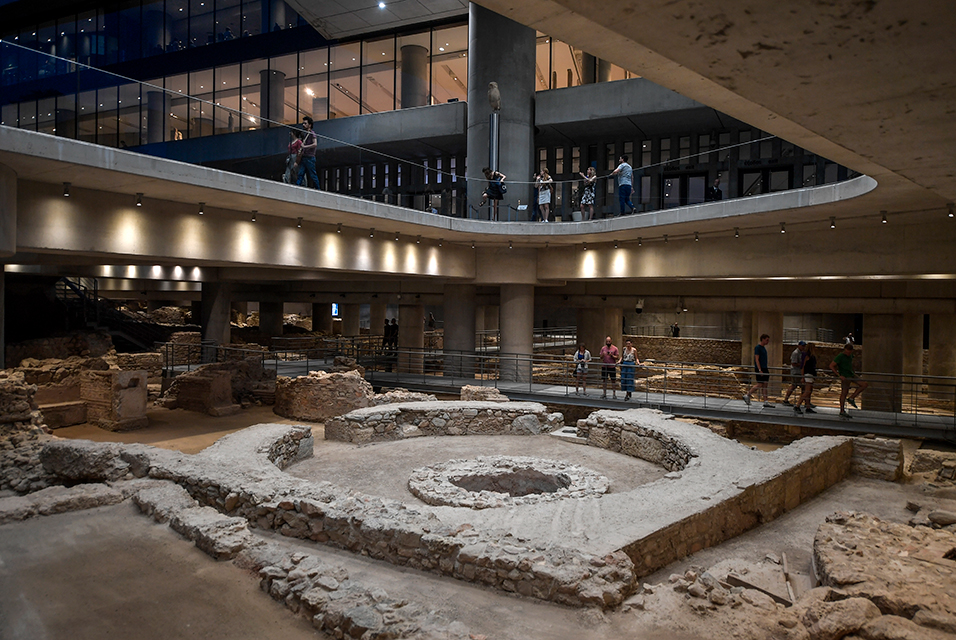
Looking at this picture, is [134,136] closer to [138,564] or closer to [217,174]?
[217,174]

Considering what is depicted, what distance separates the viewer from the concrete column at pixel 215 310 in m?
22.3

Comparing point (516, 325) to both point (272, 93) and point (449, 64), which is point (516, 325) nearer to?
point (449, 64)

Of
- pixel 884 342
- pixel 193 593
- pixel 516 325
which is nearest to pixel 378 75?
pixel 516 325

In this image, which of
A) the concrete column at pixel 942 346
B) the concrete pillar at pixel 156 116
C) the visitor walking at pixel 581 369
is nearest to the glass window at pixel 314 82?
the concrete pillar at pixel 156 116

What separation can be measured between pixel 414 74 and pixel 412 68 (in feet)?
0.77

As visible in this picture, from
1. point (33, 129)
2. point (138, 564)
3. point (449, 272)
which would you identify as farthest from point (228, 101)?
point (138, 564)

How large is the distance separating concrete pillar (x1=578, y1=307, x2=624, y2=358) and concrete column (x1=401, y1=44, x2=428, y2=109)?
9817 millimetres

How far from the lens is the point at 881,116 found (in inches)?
130

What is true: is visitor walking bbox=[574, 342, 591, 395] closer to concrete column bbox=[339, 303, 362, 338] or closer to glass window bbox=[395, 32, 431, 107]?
glass window bbox=[395, 32, 431, 107]

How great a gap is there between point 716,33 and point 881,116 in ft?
5.00

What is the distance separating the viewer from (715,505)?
21.0 feet

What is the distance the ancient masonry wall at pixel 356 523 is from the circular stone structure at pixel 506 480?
1.80 m

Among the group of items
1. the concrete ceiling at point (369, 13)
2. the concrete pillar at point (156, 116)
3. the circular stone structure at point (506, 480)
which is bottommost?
the circular stone structure at point (506, 480)

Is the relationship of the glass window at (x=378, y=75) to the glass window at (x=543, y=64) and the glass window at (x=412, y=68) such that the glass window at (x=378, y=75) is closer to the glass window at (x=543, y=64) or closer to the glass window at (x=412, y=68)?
the glass window at (x=412, y=68)
